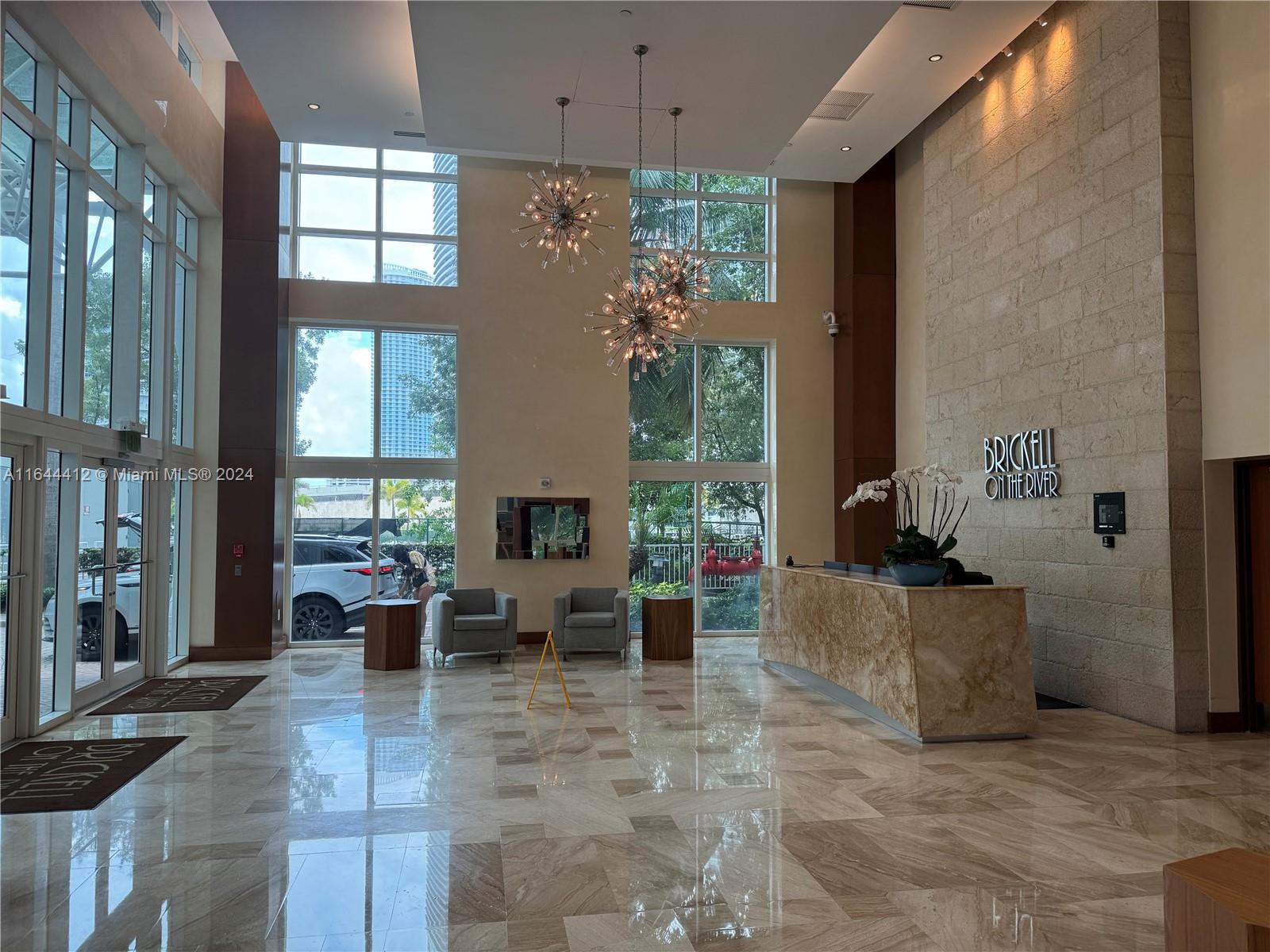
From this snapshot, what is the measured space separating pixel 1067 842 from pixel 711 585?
760 centimetres

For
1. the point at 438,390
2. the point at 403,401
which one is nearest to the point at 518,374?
the point at 438,390

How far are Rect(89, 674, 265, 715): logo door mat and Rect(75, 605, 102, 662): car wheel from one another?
450 mm

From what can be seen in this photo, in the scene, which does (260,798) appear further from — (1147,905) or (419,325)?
(419,325)

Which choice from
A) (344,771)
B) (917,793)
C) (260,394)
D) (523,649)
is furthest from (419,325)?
(917,793)

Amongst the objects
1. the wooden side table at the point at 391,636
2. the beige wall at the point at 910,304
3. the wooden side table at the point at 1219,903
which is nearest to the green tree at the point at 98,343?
the wooden side table at the point at 391,636

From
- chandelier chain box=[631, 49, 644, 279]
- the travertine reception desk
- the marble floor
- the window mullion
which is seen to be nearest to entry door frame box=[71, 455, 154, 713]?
the marble floor

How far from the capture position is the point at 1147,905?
3.44 metres

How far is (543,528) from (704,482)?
2347 millimetres

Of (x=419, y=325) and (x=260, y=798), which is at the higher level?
(x=419, y=325)

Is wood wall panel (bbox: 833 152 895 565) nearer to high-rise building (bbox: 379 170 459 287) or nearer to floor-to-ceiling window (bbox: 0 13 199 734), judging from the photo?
high-rise building (bbox: 379 170 459 287)

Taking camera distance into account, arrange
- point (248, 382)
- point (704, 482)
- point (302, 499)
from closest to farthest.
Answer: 1. point (248, 382)
2. point (302, 499)
3. point (704, 482)

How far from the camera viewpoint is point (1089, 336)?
7.08 meters

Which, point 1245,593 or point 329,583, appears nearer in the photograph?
point 1245,593

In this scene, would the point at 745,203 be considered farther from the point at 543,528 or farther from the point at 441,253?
the point at 543,528
